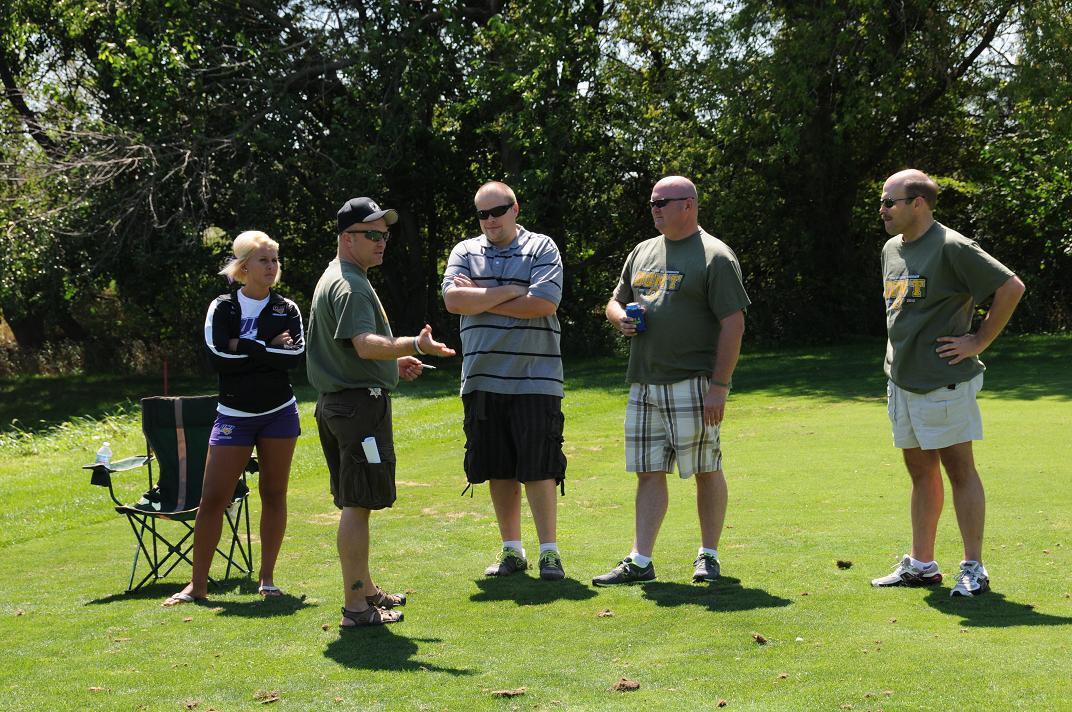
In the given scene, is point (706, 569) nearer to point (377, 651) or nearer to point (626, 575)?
point (626, 575)

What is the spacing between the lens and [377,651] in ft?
16.6

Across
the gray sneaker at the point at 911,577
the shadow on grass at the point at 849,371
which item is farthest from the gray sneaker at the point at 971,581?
the shadow on grass at the point at 849,371

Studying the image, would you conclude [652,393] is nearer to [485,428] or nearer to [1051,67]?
[485,428]

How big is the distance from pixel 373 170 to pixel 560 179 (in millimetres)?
4106

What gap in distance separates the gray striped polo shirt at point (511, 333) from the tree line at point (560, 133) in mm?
17198

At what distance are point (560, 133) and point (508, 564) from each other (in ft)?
63.4

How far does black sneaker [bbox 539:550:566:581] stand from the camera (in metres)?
6.25

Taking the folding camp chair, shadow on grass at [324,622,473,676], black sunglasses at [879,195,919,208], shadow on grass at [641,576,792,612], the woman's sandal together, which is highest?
black sunglasses at [879,195,919,208]

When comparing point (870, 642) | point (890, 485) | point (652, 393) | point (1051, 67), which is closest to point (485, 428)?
point (652, 393)

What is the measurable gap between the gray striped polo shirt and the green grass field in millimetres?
1041

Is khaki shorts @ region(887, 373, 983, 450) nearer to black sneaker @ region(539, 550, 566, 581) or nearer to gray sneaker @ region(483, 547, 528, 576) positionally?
black sneaker @ region(539, 550, 566, 581)

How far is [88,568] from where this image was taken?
7285 millimetres

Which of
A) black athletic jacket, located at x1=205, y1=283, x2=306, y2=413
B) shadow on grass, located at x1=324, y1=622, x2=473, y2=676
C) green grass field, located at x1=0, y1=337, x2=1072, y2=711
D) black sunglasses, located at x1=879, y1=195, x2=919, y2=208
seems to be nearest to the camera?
green grass field, located at x1=0, y1=337, x2=1072, y2=711

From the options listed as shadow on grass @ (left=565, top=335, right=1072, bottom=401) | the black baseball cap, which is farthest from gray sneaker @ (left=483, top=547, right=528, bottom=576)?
shadow on grass @ (left=565, top=335, right=1072, bottom=401)
